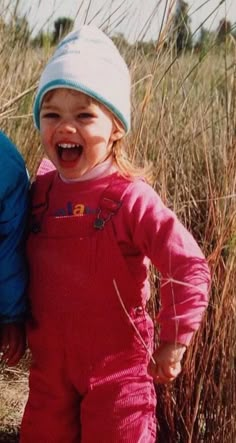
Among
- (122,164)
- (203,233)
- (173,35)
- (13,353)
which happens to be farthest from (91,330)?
(173,35)

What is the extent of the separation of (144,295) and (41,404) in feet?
1.16

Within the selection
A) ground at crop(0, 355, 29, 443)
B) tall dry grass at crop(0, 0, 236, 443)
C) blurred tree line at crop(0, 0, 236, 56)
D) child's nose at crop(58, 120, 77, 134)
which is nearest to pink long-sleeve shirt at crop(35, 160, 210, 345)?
child's nose at crop(58, 120, 77, 134)

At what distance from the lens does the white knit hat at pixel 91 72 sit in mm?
1817

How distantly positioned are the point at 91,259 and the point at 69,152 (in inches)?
9.6

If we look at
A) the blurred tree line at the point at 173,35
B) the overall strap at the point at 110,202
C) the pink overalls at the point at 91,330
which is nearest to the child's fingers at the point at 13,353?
the pink overalls at the point at 91,330

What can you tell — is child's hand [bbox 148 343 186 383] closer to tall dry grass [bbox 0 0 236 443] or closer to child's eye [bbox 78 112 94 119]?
tall dry grass [bbox 0 0 236 443]

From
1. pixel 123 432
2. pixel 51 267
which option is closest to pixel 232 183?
pixel 51 267

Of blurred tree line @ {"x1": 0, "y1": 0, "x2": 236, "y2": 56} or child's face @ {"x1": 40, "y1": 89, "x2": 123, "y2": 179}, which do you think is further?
blurred tree line @ {"x1": 0, "y1": 0, "x2": 236, "y2": 56}

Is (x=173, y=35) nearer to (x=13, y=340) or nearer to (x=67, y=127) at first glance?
(x=67, y=127)

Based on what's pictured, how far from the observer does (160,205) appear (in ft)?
5.90

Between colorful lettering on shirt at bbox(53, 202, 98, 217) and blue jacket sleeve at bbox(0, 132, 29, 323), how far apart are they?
0.10 meters

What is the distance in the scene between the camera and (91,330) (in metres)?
1.85

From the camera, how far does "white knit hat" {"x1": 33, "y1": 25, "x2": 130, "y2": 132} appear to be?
5.96 feet

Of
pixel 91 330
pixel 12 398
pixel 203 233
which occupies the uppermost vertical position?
pixel 203 233
